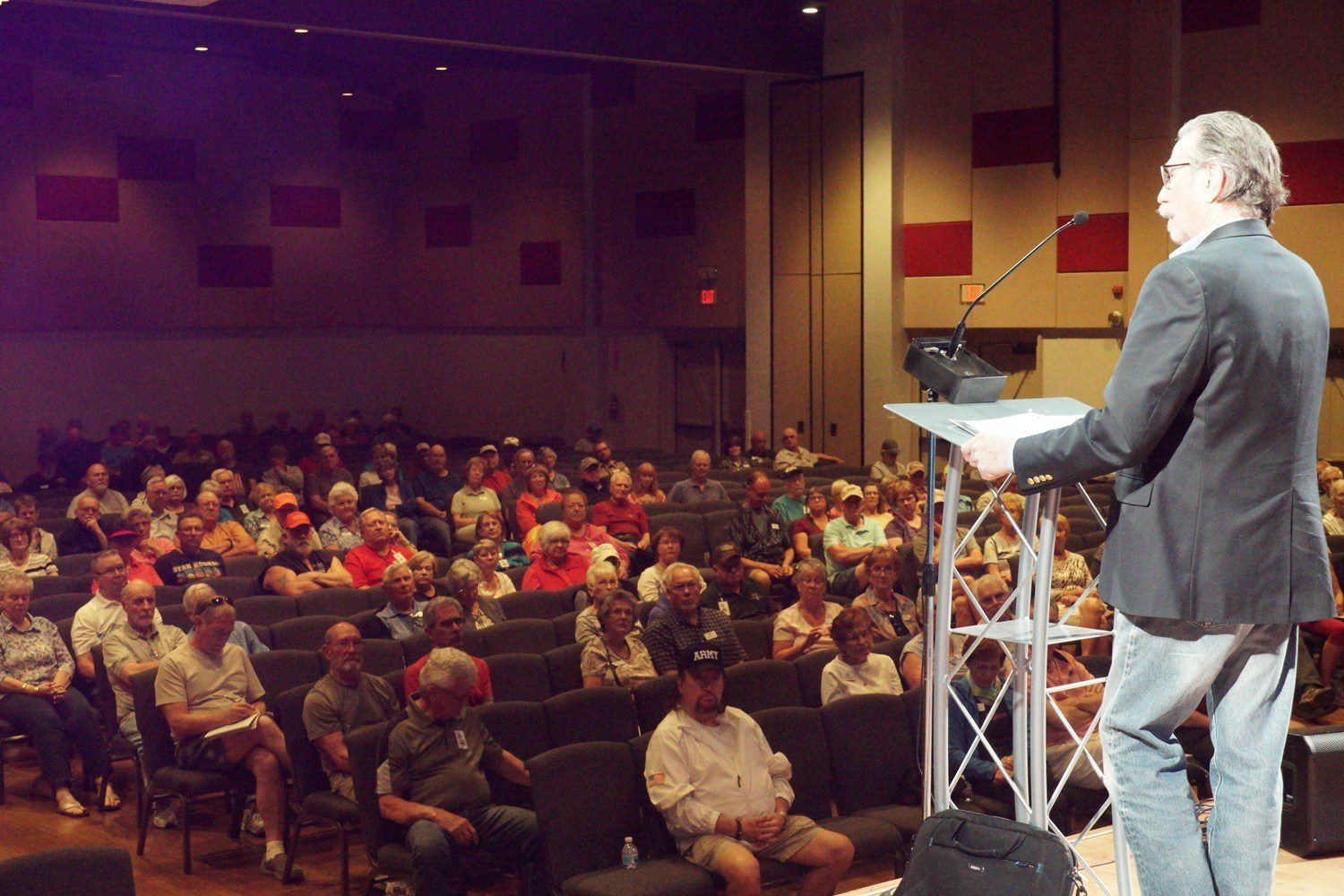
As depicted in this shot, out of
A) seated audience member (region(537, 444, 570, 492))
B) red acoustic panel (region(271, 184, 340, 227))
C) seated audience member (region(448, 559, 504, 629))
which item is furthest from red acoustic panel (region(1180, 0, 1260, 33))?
red acoustic panel (region(271, 184, 340, 227))

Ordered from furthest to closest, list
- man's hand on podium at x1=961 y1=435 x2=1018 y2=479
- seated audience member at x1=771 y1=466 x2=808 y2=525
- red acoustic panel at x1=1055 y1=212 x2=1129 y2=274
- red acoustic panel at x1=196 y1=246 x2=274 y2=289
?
red acoustic panel at x1=196 y1=246 x2=274 y2=289, red acoustic panel at x1=1055 y1=212 x2=1129 y2=274, seated audience member at x1=771 y1=466 x2=808 y2=525, man's hand on podium at x1=961 y1=435 x2=1018 y2=479

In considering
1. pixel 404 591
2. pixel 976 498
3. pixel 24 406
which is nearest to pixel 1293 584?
pixel 404 591

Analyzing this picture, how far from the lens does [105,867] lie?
340 centimetres

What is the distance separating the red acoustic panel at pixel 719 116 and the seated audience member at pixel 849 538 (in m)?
8.88

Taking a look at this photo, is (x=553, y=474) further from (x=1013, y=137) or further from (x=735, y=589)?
(x=1013, y=137)

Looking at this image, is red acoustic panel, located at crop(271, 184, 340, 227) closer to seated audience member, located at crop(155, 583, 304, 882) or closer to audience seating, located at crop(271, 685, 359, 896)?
seated audience member, located at crop(155, 583, 304, 882)

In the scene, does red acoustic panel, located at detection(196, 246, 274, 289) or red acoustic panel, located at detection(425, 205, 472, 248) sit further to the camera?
red acoustic panel, located at detection(425, 205, 472, 248)

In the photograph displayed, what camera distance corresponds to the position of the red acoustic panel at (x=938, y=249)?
46.4 ft

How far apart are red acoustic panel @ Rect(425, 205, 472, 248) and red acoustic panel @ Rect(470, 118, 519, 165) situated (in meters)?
0.77

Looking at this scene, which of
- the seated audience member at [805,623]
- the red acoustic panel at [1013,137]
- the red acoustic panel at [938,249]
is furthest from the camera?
the red acoustic panel at [938,249]

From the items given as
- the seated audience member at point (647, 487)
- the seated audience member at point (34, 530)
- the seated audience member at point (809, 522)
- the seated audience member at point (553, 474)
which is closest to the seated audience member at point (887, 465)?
the seated audience member at point (647, 487)

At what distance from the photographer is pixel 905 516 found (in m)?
9.03

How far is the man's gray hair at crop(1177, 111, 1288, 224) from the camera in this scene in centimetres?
201

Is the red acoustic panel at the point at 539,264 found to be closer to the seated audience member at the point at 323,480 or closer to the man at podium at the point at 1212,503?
the seated audience member at the point at 323,480
